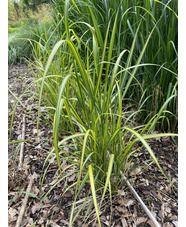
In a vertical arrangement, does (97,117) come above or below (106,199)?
above

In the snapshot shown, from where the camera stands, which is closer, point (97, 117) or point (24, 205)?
point (97, 117)

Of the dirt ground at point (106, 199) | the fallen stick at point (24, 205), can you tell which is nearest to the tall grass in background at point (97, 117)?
the dirt ground at point (106, 199)

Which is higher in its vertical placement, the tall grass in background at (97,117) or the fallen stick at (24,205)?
the tall grass in background at (97,117)

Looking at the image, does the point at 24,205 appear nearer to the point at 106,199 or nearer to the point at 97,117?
the point at 106,199

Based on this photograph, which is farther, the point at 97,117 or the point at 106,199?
the point at 106,199

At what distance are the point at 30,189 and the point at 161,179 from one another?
65 cm

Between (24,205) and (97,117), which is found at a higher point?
(97,117)

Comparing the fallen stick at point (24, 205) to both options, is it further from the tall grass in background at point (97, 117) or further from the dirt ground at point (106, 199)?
the tall grass in background at point (97, 117)

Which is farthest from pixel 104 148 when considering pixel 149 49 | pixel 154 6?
pixel 154 6

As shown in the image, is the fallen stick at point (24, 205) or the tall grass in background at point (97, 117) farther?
the fallen stick at point (24, 205)

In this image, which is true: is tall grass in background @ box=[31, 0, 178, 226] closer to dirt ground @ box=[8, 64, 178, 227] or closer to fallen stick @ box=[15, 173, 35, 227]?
dirt ground @ box=[8, 64, 178, 227]

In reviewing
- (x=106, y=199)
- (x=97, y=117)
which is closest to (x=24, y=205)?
(x=106, y=199)

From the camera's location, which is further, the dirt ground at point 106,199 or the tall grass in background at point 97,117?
the dirt ground at point 106,199

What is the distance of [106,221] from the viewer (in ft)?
2.58
